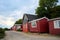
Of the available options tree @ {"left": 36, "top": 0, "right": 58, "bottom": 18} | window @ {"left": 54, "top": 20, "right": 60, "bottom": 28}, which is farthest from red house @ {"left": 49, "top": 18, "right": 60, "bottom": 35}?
tree @ {"left": 36, "top": 0, "right": 58, "bottom": 18}

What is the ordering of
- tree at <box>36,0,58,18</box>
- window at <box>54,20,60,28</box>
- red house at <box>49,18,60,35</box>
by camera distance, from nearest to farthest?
window at <box>54,20,60,28</box>, red house at <box>49,18,60,35</box>, tree at <box>36,0,58,18</box>

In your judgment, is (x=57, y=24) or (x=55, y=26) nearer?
(x=57, y=24)

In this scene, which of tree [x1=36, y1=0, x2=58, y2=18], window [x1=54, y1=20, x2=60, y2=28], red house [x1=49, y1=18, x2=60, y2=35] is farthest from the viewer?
tree [x1=36, y1=0, x2=58, y2=18]

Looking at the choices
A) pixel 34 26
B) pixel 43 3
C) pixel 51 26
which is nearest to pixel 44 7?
pixel 43 3

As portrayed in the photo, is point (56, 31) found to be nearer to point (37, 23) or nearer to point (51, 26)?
point (51, 26)

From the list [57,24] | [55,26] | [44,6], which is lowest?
[55,26]

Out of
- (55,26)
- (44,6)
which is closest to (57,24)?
(55,26)

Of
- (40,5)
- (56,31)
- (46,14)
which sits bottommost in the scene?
(56,31)

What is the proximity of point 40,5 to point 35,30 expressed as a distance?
664 inches

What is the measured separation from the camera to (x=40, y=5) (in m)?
51.9

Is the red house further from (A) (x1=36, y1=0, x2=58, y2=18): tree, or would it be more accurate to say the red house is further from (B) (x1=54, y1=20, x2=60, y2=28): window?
(A) (x1=36, y1=0, x2=58, y2=18): tree

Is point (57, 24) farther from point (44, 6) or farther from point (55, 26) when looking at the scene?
point (44, 6)

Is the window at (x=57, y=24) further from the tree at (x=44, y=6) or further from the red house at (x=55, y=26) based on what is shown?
the tree at (x=44, y=6)

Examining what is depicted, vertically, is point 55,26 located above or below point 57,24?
below
